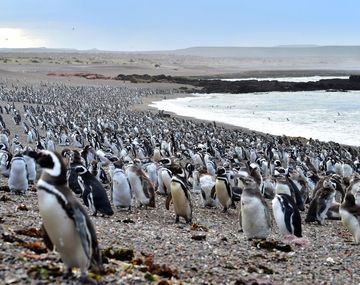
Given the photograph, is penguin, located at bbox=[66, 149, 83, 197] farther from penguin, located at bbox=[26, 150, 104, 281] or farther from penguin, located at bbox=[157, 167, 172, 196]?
penguin, located at bbox=[26, 150, 104, 281]

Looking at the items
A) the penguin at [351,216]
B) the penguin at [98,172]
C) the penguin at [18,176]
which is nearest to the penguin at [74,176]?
the penguin at [98,172]

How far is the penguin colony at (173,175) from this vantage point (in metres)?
5.26

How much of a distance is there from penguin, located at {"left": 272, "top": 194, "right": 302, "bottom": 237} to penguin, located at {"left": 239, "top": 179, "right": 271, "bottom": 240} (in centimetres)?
47

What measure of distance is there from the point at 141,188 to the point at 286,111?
31394 millimetres

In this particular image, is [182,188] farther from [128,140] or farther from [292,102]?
[292,102]

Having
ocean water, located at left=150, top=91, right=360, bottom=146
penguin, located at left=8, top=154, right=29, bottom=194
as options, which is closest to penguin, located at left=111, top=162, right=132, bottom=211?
penguin, located at left=8, top=154, right=29, bottom=194

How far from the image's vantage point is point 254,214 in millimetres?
9016

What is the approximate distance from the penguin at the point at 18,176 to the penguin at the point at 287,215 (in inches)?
196

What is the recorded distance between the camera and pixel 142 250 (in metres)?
7.72

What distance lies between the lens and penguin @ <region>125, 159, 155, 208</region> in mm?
11742

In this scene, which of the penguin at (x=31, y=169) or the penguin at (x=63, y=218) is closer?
the penguin at (x=63, y=218)

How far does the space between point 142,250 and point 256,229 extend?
218 cm

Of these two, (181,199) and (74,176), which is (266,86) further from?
(181,199)

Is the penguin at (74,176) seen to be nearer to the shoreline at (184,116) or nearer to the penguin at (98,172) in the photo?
the penguin at (98,172)
